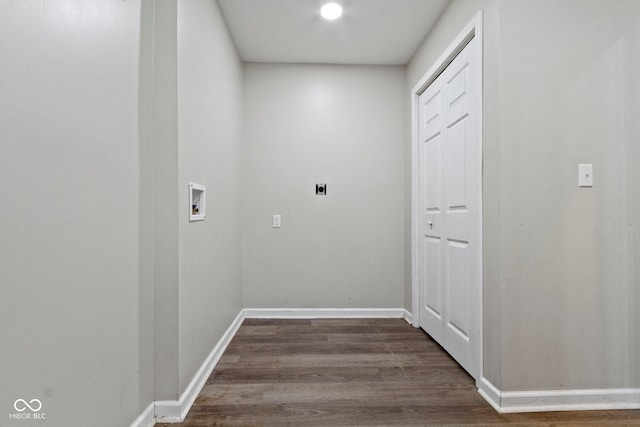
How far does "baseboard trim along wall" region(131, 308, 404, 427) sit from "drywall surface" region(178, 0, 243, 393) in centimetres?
7

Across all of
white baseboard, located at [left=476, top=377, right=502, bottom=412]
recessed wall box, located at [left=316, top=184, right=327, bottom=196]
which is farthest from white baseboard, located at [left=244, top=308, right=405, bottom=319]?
white baseboard, located at [left=476, top=377, right=502, bottom=412]

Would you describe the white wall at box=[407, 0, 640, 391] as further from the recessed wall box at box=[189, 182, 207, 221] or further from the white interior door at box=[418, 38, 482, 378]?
the recessed wall box at box=[189, 182, 207, 221]

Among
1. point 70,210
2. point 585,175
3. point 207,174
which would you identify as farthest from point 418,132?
point 70,210

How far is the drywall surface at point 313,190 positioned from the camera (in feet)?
10.1

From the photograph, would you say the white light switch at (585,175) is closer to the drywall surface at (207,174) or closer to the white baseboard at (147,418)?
the drywall surface at (207,174)

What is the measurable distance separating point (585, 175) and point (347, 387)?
175cm

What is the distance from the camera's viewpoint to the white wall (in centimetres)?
162

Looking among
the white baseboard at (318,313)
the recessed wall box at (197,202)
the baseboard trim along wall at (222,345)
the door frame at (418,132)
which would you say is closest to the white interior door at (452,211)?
the door frame at (418,132)

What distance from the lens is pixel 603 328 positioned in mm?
→ 1639

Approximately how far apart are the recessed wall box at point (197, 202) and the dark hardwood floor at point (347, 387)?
3.29 feet

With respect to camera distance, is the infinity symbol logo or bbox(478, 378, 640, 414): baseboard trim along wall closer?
the infinity symbol logo

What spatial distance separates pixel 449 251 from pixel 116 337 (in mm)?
2027

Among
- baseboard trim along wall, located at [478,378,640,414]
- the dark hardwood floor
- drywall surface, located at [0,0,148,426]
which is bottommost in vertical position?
the dark hardwood floor

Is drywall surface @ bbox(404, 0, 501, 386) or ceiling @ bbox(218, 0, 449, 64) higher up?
ceiling @ bbox(218, 0, 449, 64)
